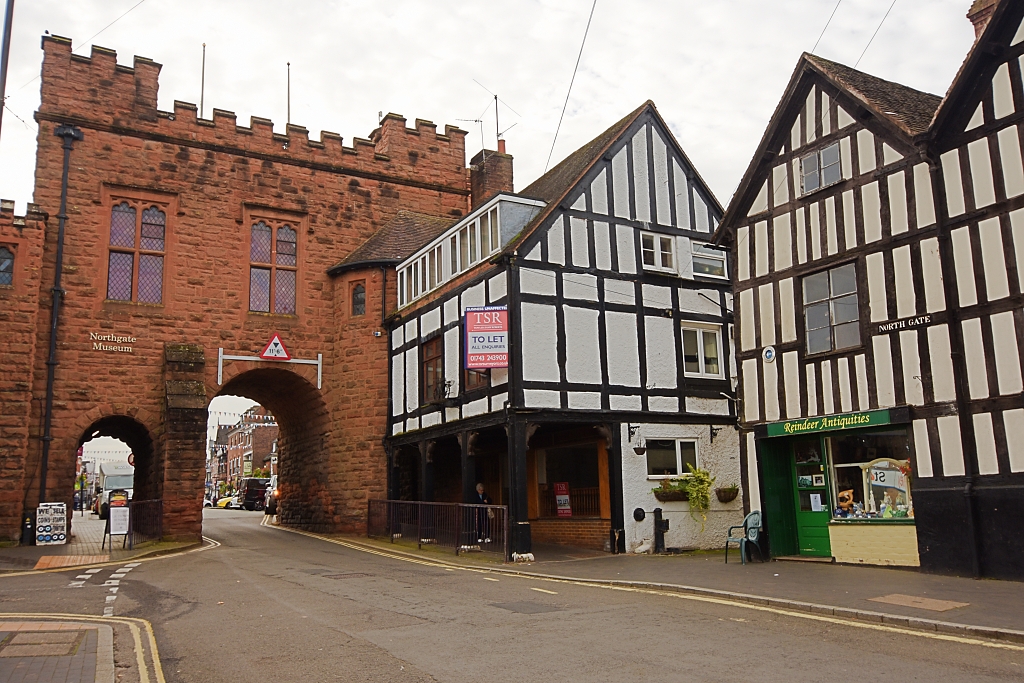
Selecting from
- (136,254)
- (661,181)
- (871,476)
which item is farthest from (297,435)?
(871,476)

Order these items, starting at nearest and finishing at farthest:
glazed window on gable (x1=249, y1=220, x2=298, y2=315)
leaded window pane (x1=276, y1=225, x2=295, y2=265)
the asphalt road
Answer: the asphalt road, glazed window on gable (x1=249, y1=220, x2=298, y2=315), leaded window pane (x1=276, y1=225, x2=295, y2=265)

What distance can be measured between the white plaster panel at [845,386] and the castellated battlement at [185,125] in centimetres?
1924

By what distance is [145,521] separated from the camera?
21844mm

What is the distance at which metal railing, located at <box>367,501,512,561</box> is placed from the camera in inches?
704

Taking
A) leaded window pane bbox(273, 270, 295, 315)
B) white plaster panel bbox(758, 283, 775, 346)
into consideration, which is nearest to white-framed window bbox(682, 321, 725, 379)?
white plaster panel bbox(758, 283, 775, 346)

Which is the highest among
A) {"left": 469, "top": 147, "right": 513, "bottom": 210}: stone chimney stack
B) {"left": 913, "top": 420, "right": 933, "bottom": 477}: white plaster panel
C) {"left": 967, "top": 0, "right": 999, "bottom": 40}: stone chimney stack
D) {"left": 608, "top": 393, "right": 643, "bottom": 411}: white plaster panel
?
{"left": 469, "top": 147, "right": 513, "bottom": 210}: stone chimney stack

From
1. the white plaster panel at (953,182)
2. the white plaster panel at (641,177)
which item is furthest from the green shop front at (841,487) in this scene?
the white plaster panel at (641,177)

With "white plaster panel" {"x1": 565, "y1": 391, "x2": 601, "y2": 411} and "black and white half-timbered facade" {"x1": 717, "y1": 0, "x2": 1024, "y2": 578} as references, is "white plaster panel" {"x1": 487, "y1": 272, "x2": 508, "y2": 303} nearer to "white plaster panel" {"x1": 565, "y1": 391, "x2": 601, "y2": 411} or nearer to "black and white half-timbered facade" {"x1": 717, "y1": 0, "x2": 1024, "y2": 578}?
"white plaster panel" {"x1": 565, "y1": 391, "x2": 601, "y2": 411}

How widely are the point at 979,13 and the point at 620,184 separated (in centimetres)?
828

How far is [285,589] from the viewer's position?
513 inches

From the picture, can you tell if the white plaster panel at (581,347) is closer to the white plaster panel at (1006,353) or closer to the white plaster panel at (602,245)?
the white plaster panel at (602,245)

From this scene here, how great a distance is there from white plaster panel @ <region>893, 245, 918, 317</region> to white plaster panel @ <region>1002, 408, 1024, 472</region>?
224 cm

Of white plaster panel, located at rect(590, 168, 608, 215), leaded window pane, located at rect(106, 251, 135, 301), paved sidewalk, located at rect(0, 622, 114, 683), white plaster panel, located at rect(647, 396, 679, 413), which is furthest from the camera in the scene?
leaded window pane, located at rect(106, 251, 135, 301)

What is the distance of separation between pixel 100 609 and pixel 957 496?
41.2 ft
